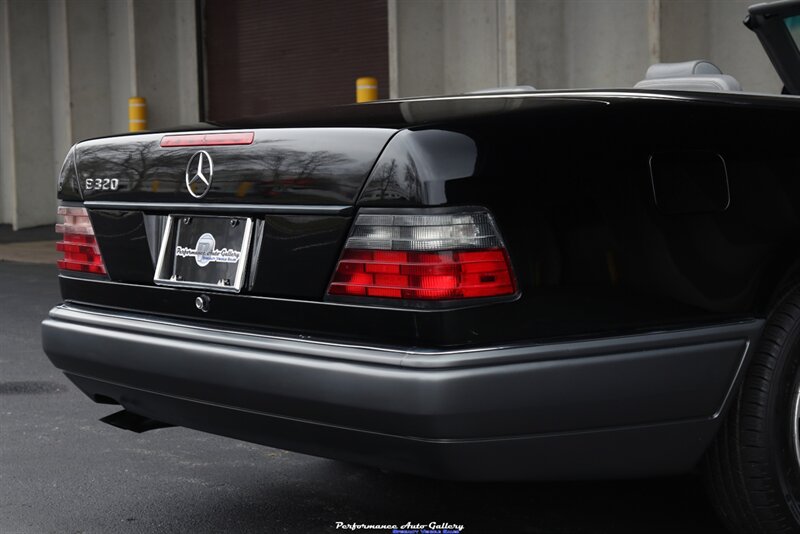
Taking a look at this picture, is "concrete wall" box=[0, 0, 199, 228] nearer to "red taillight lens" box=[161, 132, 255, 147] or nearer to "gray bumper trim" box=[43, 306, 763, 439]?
"red taillight lens" box=[161, 132, 255, 147]

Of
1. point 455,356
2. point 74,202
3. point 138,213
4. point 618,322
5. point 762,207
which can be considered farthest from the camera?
point 74,202

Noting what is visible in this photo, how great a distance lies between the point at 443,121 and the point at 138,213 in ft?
3.20

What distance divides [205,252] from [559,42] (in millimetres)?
10333

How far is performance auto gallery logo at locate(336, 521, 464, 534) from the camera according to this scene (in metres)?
3.22

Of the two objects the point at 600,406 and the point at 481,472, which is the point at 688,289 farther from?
the point at 481,472

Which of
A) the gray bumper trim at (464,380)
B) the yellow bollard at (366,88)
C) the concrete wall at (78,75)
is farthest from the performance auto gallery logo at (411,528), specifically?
the concrete wall at (78,75)

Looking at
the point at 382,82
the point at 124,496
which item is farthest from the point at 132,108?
the point at 124,496

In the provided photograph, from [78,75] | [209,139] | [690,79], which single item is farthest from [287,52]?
[209,139]

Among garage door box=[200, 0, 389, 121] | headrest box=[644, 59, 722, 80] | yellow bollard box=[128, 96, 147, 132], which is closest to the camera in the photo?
headrest box=[644, 59, 722, 80]

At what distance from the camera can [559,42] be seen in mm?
12789

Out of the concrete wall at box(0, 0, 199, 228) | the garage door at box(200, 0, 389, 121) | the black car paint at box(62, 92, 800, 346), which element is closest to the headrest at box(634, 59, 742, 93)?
the black car paint at box(62, 92, 800, 346)

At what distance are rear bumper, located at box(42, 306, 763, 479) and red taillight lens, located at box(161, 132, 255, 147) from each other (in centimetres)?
48

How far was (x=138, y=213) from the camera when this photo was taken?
126 inches

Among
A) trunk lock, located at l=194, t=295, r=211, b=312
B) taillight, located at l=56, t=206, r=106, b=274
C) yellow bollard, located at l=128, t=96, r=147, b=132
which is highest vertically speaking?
yellow bollard, located at l=128, t=96, r=147, b=132
